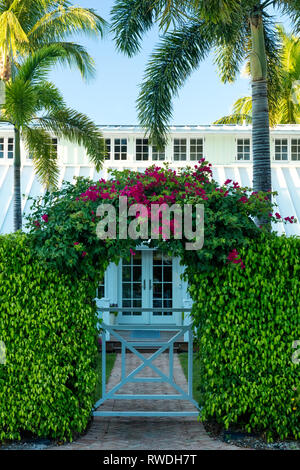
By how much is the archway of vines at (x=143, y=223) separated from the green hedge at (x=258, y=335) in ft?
0.84

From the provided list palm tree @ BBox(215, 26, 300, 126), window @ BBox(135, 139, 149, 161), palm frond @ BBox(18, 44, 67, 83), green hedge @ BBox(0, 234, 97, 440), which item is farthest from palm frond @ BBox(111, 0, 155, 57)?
palm tree @ BBox(215, 26, 300, 126)

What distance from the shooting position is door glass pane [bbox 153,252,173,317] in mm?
14906

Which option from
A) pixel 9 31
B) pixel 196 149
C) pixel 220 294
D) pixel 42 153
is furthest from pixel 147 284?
pixel 220 294

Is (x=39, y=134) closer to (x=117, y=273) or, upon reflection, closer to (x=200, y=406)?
(x=117, y=273)

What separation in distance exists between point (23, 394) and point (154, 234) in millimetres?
2565

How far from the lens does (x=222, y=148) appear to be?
17.1m

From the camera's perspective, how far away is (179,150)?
56.1 feet

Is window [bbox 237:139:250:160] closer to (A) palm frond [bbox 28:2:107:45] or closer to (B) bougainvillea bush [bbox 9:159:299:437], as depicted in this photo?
(A) palm frond [bbox 28:2:107:45]

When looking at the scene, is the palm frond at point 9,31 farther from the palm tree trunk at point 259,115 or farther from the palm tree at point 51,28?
the palm tree trunk at point 259,115

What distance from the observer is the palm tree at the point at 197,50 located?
9.95m

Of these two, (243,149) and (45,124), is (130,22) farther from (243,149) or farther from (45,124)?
(243,149)

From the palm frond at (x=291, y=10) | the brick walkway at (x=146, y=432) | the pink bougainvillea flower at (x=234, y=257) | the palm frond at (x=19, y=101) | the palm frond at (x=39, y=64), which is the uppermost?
the palm frond at (x=291, y=10)

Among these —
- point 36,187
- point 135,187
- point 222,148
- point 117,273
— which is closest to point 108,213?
point 135,187

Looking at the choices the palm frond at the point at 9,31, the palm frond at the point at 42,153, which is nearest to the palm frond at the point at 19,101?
the palm frond at the point at 42,153
